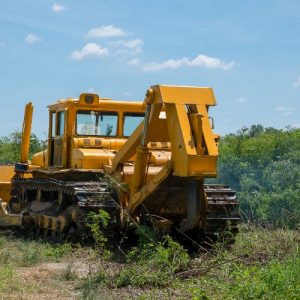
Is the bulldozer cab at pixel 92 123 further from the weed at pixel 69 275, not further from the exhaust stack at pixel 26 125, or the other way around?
the weed at pixel 69 275

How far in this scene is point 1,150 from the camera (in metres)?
40.2

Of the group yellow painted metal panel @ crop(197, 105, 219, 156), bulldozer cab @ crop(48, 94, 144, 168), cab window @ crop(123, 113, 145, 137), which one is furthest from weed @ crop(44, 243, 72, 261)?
cab window @ crop(123, 113, 145, 137)

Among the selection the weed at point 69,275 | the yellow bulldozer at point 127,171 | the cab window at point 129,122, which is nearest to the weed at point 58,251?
the yellow bulldozer at point 127,171

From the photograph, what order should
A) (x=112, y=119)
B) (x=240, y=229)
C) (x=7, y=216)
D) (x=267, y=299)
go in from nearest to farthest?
(x=267, y=299), (x=240, y=229), (x=112, y=119), (x=7, y=216)

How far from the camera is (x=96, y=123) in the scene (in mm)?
14102

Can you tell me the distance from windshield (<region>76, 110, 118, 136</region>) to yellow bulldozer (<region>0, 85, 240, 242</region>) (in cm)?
2

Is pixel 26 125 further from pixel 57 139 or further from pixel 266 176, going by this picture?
pixel 266 176

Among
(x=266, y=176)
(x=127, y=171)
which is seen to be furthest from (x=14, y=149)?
(x=127, y=171)

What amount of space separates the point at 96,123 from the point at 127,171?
206 cm

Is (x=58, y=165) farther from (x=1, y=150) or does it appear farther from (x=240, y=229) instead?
(x=1, y=150)

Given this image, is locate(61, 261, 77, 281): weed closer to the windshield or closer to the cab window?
the windshield

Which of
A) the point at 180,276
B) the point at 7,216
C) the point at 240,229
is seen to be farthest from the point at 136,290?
the point at 7,216

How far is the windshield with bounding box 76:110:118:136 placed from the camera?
14.0 metres

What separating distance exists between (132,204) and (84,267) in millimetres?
1751
